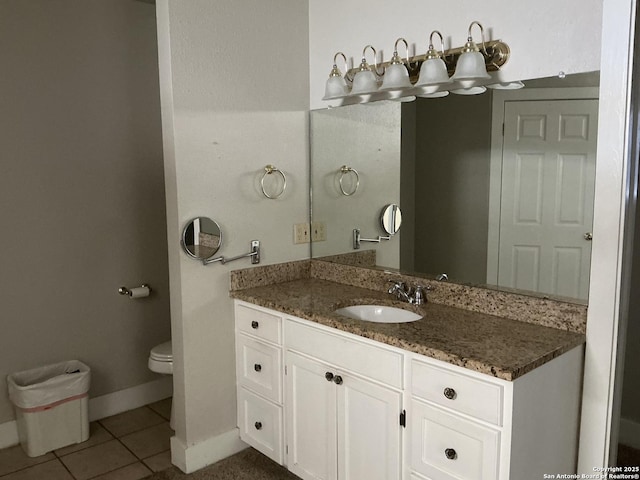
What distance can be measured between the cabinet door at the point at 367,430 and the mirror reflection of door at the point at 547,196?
667 millimetres

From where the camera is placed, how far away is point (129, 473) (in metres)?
2.63

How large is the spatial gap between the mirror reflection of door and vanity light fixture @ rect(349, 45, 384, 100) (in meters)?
0.60

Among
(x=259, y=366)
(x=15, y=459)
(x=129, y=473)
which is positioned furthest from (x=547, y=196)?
(x=15, y=459)

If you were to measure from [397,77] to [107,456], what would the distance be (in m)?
2.28

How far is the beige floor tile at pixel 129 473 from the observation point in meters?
2.59

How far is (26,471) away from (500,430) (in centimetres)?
223

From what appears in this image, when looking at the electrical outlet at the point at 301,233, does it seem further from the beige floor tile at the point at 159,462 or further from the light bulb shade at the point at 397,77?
the beige floor tile at the point at 159,462

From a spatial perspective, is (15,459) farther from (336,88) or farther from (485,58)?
(485,58)

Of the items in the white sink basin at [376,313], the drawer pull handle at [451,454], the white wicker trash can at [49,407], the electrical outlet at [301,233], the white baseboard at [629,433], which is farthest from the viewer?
the electrical outlet at [301,233]

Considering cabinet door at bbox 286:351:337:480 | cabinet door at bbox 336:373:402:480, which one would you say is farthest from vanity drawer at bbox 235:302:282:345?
cabinet door at bbox 336:373:402:480

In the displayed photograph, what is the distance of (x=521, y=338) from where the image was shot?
74.0 inches

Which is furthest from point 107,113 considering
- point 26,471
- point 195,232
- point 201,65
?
point 26,471

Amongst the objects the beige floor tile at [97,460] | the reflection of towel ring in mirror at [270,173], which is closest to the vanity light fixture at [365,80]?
the reflection of towel ring in mirror at [270,173]

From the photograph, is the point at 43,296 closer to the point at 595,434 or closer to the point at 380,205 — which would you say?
the point at 380,205
